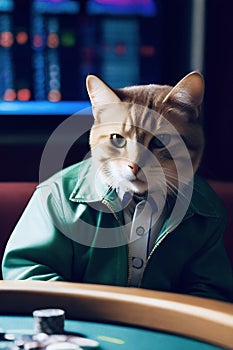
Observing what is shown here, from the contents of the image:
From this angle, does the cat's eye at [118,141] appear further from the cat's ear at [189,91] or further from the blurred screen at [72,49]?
the blurred screen at [72,49]

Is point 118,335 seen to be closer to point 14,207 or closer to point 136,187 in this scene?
point 136,187

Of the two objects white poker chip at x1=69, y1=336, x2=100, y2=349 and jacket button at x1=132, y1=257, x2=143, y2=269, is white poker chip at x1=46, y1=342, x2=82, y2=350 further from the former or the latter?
jacket button at x1=132, y1=257, x2=143, y2=269

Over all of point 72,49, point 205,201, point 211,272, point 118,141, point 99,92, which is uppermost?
point 72,49

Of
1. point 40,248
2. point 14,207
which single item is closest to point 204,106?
point 14,207

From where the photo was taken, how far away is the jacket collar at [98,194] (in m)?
1.50

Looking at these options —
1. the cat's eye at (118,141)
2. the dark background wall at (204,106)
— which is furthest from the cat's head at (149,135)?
the dark background wall at (204,106)

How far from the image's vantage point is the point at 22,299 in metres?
1.18

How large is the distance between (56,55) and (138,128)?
94 centimetres

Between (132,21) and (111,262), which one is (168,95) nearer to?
(111,262)

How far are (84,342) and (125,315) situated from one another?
111 mm

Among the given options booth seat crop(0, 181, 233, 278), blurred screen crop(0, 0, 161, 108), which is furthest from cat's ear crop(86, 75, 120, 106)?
blurred screen crop(0, 0, 161, 108)

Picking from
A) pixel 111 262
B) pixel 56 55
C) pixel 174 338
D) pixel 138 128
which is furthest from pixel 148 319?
pixel 56 55

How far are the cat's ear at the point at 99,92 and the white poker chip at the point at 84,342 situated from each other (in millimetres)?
604

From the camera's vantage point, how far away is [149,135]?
1.51 metres
